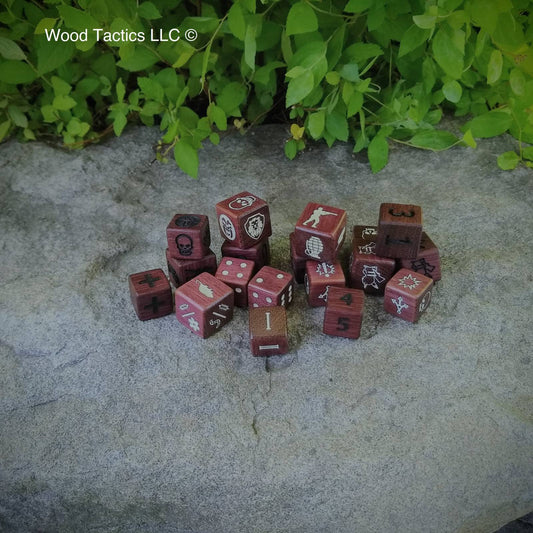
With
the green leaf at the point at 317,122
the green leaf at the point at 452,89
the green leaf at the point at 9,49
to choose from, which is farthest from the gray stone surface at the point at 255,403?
the green leaf at the point at 9,49

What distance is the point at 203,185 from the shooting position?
252cm

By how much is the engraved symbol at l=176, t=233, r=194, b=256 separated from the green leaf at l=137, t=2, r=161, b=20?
2.44 feet

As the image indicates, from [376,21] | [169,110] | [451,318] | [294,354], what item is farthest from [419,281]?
[169,110]

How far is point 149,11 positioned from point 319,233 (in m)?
0.93

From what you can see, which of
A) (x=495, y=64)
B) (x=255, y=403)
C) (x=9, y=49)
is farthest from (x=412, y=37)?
(x=9, y=49)

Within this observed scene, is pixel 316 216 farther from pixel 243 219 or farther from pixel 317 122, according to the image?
pixel 317 122

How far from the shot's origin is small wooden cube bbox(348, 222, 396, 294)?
1997mm

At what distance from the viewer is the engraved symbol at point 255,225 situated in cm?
198

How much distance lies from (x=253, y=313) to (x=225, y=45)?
1133 millimetres

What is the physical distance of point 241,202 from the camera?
2.00 meters

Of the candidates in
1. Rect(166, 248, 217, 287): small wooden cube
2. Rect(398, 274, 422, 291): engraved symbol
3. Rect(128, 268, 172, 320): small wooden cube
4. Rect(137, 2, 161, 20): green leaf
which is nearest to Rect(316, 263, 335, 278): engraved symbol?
Rect(398, 274, 422, 291): engraved symbol

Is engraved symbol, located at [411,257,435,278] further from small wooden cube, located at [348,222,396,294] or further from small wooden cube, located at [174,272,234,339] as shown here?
small wooden cube, located at [174,272,234,339]

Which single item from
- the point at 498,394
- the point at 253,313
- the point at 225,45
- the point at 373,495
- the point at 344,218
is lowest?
the point at 373,495

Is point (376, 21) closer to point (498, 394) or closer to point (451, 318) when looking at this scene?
point (451, 318)
